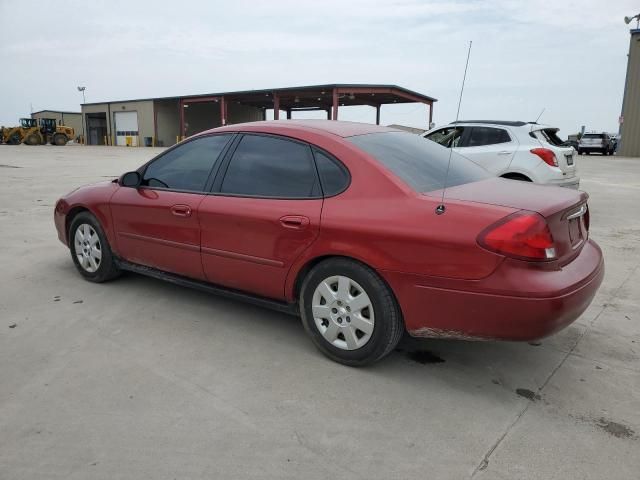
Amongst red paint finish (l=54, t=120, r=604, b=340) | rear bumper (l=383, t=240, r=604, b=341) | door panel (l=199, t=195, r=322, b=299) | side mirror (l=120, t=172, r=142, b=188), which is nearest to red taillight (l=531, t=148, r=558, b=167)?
red paint finish (l=54, t=120, r=604, b=340)

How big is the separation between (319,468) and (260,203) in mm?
1765

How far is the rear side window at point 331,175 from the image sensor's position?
10.4ft

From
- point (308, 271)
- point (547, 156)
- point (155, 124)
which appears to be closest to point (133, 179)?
point (308, 271)

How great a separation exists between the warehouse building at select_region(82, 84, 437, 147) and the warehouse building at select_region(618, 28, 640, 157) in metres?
13.6

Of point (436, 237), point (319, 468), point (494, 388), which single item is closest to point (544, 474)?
point (494, 388)

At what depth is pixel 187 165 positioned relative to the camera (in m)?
4.02

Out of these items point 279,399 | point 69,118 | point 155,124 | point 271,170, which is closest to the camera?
point 279,399

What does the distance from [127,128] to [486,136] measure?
161 feet

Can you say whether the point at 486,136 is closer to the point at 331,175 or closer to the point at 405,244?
the point at 331,175

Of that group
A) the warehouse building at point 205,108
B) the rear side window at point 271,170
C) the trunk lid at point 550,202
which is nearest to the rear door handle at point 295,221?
the rear side window at point 271,170

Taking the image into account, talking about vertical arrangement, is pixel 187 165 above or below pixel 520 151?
below

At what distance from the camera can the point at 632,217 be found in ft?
28.3

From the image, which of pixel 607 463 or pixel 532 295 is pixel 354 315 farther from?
pixel 607 463

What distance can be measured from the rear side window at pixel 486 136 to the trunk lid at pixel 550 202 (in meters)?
4.98
